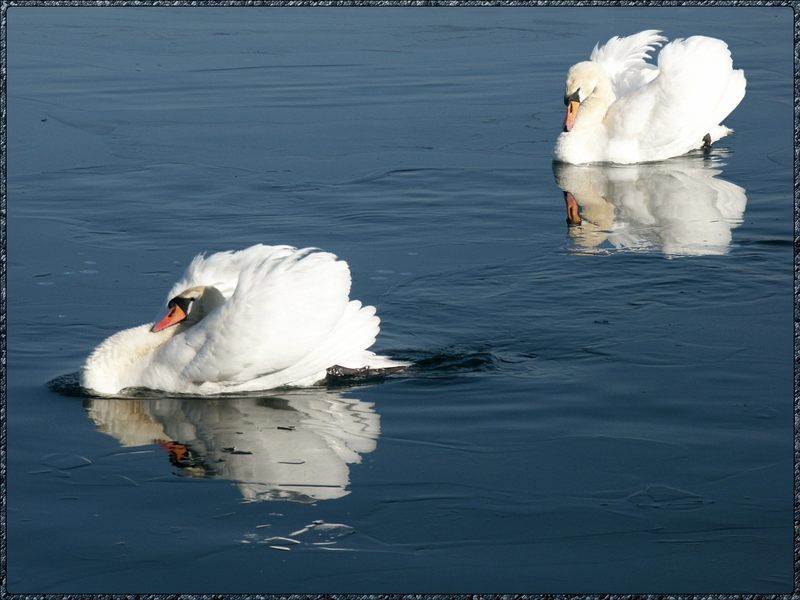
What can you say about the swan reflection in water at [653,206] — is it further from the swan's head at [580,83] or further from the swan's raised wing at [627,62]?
the swan's raised wing at [627,62]

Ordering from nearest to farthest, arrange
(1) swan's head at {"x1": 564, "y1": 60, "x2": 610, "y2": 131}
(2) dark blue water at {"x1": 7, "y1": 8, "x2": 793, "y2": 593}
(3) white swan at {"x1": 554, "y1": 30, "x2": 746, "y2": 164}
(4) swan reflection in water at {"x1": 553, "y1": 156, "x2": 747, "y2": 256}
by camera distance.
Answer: (2) dark blue water at {"x1": 7, "y1": 8, "x2": 793, "y2": 593}, (4) swan reflection in water at {"x1": 553, "y1": 156, "x2": 747, "y2": 256}, (3) white swan at {"x1": 554, "y1": 30, "x2": 746, "y2": 164}, (1) swan's head at {"x1": 564, "y1": 60, "x2": 610, "y2": 131}

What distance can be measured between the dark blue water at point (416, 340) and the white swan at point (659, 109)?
347 mm

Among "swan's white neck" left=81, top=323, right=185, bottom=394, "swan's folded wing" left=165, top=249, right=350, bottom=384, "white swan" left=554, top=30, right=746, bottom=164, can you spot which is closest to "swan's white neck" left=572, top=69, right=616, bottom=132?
"white swan" left=554, top=30, right=746, bottom=164

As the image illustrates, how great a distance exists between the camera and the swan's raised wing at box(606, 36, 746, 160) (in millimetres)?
13766

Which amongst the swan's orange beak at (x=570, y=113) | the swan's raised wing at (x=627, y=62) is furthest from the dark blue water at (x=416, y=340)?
the swan's raised wing at (x=627, y=62)

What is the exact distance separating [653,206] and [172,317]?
18.2 feet

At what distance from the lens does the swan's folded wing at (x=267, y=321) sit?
24.6 feet

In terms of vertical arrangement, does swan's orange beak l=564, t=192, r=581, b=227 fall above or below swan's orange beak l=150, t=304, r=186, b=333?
above

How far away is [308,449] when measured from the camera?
6.91 metres

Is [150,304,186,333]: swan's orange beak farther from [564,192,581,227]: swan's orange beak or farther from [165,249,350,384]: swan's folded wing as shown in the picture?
[564,192,581,227]: swan's orange beak

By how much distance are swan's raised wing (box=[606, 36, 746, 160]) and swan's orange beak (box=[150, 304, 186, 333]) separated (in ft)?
23.4

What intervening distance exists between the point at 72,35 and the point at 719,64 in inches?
383

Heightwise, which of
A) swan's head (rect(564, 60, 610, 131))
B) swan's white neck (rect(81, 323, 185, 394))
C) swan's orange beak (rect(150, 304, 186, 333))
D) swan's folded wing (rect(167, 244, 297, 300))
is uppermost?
swan's head (rect(564, 60, 610, 131))

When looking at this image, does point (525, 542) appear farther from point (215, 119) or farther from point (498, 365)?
point (215, 119)
